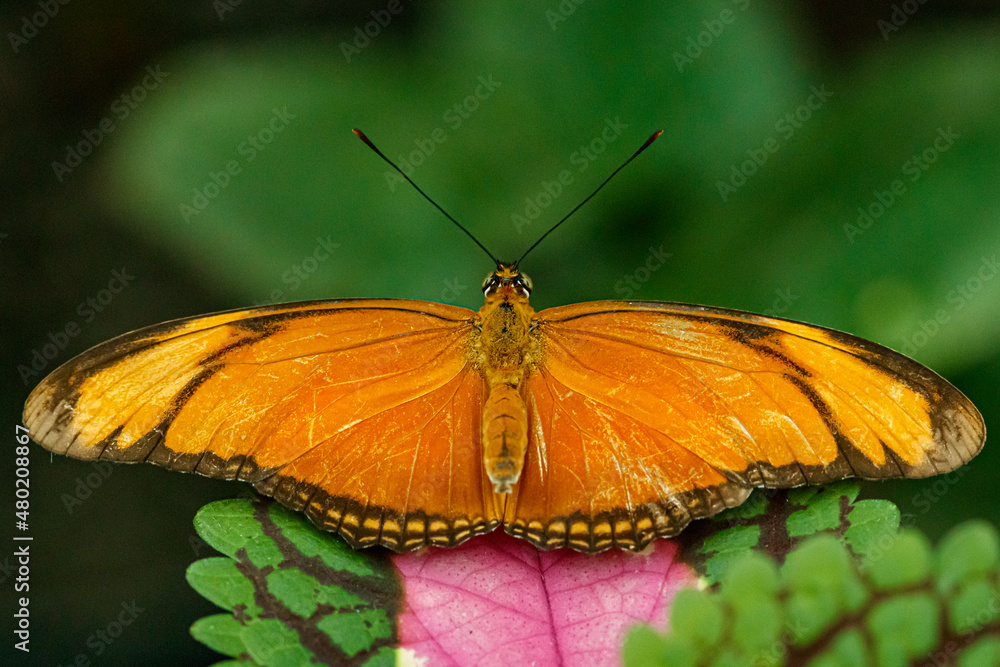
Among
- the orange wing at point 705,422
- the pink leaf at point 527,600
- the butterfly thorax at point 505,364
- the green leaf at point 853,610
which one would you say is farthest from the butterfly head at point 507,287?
the green leaf at point 853,610

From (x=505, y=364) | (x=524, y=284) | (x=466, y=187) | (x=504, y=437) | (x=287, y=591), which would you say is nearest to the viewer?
(x=287, y=591)

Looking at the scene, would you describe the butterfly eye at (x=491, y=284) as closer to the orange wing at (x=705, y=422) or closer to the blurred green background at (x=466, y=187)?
the orange wing at (x=705, y=422)

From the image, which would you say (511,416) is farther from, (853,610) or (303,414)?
(853,610)

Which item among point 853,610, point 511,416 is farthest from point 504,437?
point 853,610

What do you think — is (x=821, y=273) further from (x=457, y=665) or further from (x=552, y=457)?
(x=457, y=665)

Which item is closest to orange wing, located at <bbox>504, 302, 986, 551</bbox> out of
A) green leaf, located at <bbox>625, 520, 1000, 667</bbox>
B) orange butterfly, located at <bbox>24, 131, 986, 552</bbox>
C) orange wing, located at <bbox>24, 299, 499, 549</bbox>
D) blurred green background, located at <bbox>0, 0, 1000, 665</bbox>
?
orange butterfly, located at <bbox>24, 131, 986, 552</bbox>

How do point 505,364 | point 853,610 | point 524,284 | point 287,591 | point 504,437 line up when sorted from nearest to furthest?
point 853,610, point 287,591, point 504,437, point 505,364, point 524,284

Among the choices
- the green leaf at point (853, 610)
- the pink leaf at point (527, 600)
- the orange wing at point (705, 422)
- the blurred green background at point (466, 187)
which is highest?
the blurred green background at point (466, 187)

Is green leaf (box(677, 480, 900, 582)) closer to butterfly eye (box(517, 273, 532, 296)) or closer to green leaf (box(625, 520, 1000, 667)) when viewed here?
green leaf (box(625, 520, 1000, 667))
